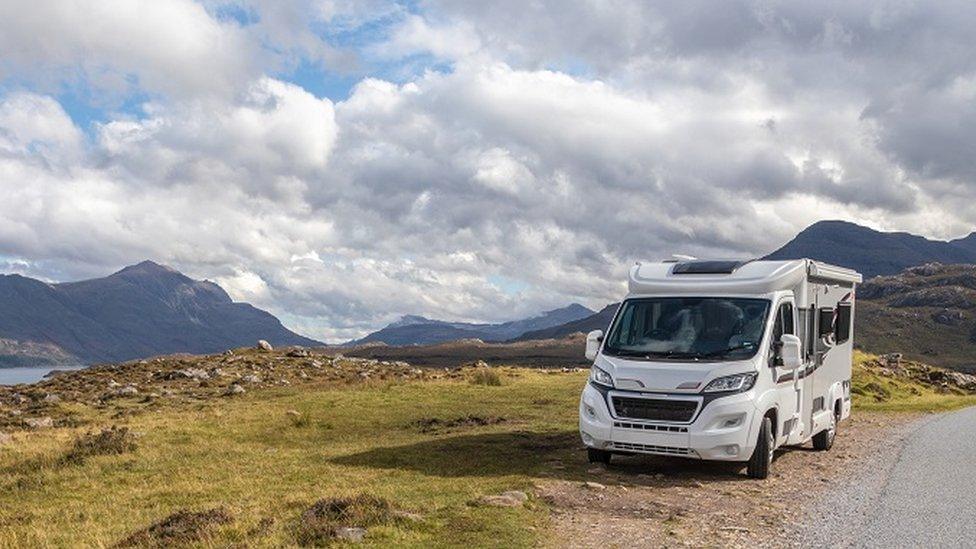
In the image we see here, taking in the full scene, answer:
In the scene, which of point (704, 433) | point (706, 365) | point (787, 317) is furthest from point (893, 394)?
point (704, 433)

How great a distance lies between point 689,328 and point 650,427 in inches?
79.9

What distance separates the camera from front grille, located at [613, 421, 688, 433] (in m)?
12.4

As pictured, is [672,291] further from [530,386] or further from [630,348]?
[530,386]

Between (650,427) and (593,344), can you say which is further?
(593,344)

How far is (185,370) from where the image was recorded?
35.9 meters

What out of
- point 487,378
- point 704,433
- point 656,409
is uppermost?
point 656,409

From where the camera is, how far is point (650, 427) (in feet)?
41.2

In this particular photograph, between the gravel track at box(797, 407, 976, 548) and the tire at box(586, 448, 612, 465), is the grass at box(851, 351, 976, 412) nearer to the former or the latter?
the gravel track at box(797, 407, 976, 548)

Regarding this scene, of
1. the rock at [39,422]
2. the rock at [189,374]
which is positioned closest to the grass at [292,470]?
the rock at [39,422]

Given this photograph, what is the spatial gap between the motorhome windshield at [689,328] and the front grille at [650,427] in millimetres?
1177

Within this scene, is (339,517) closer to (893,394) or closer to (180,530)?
(180,530)

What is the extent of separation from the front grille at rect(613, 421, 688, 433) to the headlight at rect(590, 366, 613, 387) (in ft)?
2.21

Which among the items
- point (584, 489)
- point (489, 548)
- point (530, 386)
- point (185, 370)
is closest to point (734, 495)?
point (584, 489)

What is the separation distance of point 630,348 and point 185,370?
28.0 m
